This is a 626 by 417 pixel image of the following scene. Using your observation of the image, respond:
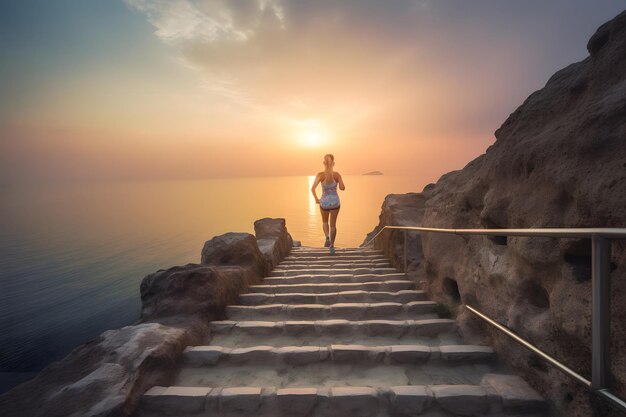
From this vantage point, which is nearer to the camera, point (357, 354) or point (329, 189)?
point (357, 354)

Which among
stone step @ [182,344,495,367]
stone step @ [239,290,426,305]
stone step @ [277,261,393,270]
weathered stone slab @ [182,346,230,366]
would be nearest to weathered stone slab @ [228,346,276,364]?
stone step @ [182,344,495,367]

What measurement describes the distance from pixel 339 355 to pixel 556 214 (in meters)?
2.25

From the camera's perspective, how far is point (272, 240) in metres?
7.76

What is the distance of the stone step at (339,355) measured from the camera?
2750 mm

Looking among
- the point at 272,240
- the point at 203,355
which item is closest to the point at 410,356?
the point at 203,355

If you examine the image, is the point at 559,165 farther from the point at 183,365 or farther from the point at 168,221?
the point at 168,221

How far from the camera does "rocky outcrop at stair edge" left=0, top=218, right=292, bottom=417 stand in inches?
83.7

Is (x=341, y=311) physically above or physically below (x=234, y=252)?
below

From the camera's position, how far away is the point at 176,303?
3.72 metres

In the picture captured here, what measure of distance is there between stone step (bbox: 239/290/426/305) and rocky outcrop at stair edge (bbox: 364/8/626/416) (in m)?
0.97

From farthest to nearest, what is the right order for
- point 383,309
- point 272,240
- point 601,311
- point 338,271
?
point 272,240
point 338,271
point 383,309
point 601,311

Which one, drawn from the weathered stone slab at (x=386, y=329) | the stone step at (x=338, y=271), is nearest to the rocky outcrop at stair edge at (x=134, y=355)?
→ the stone step at (x=338, y=271)

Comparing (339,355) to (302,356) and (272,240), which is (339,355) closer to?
(302,356)

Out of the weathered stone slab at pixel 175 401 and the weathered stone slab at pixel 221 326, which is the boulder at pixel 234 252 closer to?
the weathered stone slab at pixel 221 326
